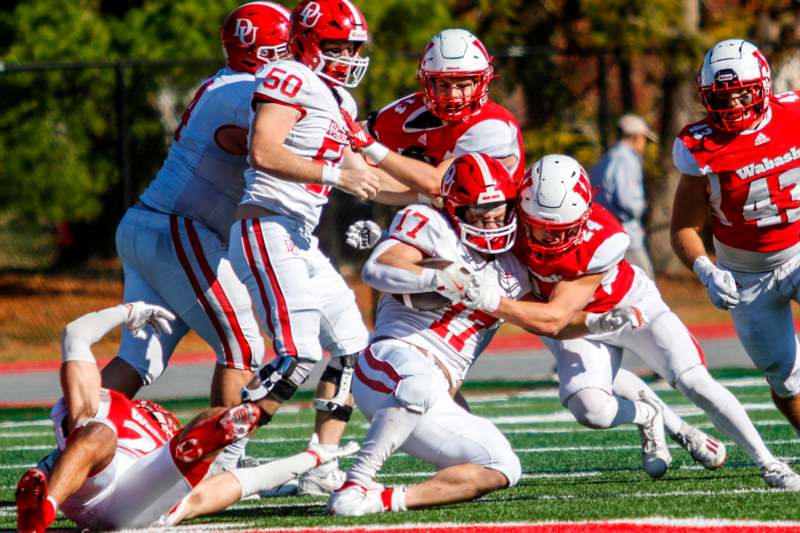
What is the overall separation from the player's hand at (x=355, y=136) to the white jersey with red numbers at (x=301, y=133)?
0.09 ft

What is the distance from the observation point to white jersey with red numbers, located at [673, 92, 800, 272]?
20.0 feet

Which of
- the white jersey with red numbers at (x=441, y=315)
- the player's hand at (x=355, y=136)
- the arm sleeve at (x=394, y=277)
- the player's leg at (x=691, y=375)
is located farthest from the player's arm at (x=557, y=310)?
the player's hand at (x=355, y=136)

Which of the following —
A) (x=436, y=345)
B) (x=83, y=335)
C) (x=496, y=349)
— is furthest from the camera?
(x=496, y=349)

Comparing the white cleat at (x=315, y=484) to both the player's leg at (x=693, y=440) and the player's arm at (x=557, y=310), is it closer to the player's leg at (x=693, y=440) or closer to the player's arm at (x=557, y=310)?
the player's arm at (x=557, y=310)

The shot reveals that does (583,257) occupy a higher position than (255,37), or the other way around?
(255,37)

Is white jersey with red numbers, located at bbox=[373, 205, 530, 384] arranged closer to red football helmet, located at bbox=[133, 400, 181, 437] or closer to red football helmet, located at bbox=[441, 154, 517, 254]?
red football helmet, located at bbox=[441, 154, 517, 254]

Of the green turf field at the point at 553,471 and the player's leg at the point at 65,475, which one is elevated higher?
the player's leg at the point at 65,475

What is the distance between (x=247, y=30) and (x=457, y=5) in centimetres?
1219

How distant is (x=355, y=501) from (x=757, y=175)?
7.76 feet

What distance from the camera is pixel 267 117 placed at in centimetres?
554

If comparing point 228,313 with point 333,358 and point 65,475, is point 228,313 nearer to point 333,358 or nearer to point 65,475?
point 333,358

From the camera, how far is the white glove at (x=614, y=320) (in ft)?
17.6

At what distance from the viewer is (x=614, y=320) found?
5359 mm

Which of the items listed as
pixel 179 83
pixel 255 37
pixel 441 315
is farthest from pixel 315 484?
pixel 179 83
